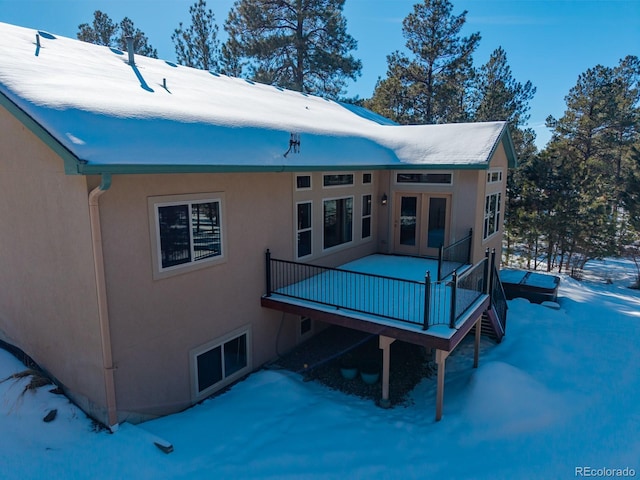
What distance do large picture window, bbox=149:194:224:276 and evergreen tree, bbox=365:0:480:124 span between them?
21.6 meters

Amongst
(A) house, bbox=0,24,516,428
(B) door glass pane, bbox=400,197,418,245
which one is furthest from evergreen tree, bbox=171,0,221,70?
(B) door glass pane, bbox=400,197,418,245

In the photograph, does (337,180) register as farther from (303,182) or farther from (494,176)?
(494,176)

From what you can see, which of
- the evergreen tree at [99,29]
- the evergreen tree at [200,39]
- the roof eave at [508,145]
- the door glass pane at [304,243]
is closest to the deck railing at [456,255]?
the roof eave at [508,145]

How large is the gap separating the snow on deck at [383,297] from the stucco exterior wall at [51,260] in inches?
144

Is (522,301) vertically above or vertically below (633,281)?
above

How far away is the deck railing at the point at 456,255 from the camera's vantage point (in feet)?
33.8

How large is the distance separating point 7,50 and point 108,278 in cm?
466

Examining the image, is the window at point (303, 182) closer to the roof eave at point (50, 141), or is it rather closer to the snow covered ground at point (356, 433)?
the snow covered ground at point (356, 433)

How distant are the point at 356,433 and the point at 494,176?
884cm

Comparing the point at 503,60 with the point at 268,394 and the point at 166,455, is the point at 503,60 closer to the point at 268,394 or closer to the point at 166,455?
the point at 268,394

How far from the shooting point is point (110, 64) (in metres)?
9.34

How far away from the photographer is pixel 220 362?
8016mm

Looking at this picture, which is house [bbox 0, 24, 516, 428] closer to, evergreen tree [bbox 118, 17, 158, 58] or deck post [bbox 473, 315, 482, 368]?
deck post [bbox 473, 315, 482, 368]

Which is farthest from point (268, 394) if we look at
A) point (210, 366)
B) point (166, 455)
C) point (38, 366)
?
point (38, 366)
